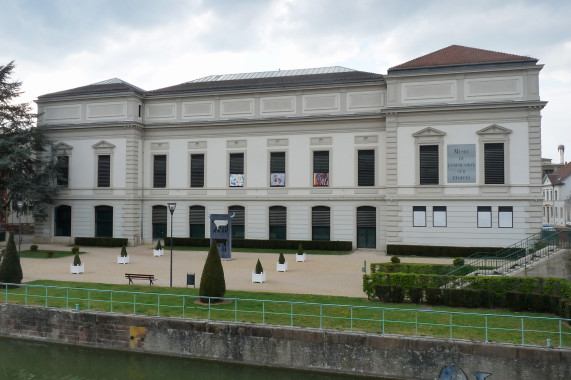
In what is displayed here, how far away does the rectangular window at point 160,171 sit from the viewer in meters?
38.3

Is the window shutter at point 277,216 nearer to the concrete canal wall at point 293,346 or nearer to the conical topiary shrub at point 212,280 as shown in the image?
the conical topiary shrub at point 212,280

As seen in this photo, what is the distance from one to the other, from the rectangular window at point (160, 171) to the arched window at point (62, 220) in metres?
8.56

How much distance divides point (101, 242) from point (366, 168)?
23.9 m

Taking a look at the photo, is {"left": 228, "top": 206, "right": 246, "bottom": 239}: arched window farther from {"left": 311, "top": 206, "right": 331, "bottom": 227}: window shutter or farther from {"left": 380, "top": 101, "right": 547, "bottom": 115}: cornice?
{"left": 380, "top": 101, "right": 547, "bottom": 115}: cornice

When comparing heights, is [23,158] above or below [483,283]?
above

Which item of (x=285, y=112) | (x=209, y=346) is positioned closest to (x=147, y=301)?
(x=209, y=346)

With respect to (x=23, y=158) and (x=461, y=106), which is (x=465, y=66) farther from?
(x=23, y=158)

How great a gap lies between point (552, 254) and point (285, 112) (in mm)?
22562

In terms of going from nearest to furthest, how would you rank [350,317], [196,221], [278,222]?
[350,317] < [278,222] < [196,221]

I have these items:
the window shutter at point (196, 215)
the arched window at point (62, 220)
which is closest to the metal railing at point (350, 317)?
the window shutter at point (196, 215)

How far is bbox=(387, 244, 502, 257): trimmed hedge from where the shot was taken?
97.7ft

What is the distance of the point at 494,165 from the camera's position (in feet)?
99.1

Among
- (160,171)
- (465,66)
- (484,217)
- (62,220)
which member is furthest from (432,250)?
(62,220)

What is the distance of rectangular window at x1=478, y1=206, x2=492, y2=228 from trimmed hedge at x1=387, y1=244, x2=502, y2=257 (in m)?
1.72
